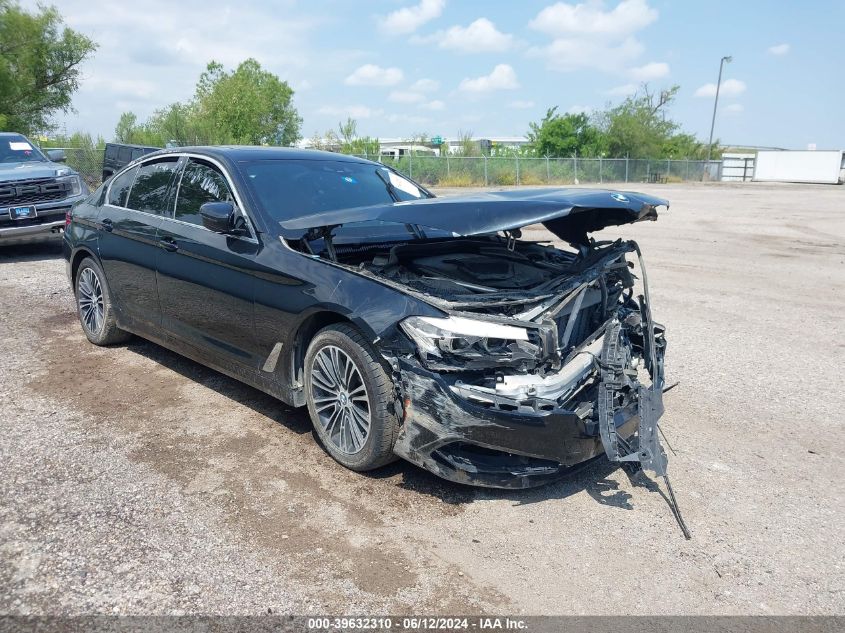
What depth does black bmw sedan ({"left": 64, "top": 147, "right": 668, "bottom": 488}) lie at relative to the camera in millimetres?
3412

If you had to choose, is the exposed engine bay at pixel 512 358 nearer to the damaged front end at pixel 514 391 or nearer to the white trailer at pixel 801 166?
the damaged front end at pixel 514 391

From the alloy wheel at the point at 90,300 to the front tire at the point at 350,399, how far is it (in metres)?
3.04

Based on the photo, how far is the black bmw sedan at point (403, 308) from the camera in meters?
3.41

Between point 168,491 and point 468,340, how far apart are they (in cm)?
186

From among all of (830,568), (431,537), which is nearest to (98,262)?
(431,537)

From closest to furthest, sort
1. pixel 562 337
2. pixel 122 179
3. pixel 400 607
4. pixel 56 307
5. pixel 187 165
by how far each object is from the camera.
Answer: pixel 400 607
pixel 562 337
pixel 187 165
pixel 122 179
pixel 56 307

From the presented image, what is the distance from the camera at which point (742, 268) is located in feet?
36.3

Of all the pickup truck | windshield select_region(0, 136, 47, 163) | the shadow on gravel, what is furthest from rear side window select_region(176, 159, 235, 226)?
windshield select_region(0, 136, 47, 163)

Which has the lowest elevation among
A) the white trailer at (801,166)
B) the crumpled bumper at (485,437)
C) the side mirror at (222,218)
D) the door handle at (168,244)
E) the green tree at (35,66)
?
the white trailer at (801,166)

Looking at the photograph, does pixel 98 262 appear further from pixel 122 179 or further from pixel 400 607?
pixel 400 607

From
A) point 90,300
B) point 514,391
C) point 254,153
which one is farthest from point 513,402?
point 90,300

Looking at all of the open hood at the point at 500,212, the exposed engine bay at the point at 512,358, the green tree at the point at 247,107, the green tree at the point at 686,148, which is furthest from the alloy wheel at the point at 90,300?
the green tree at the point at 686,148

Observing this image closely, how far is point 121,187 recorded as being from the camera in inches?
232

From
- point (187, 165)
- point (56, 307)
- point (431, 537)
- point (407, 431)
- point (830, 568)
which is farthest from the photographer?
point (56, 307)
